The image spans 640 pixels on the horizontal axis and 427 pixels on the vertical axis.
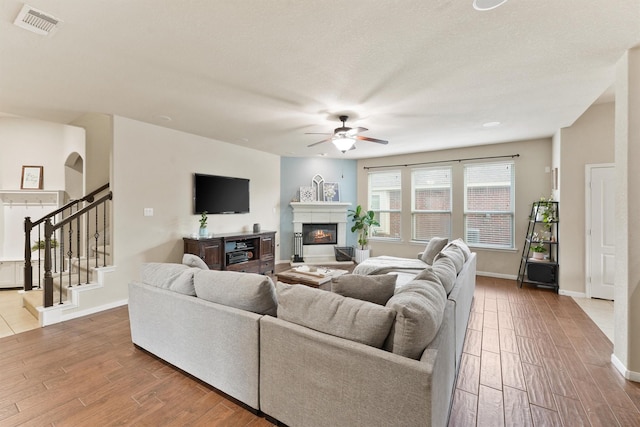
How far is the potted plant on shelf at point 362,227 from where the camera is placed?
6.82 m

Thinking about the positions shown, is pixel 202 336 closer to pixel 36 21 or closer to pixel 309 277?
pixel 309 277

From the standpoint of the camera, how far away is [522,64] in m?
2.53

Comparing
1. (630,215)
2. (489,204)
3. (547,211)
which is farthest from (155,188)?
(547,211)

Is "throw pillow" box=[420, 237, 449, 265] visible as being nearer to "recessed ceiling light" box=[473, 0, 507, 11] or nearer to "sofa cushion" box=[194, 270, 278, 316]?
"sofa cushion" box=[194, 270, 278, 316]

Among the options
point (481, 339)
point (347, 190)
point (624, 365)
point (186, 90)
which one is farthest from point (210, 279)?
point (347, 190)

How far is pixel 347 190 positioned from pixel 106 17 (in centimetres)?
577

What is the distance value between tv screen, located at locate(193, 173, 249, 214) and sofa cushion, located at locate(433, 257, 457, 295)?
4042 millimetres

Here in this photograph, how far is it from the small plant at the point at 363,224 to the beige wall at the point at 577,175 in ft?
11.3

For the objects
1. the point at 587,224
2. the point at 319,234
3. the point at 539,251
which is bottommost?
the point at 539,251

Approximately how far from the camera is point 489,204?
573cm

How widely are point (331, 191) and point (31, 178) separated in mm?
5838

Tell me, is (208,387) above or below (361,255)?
below

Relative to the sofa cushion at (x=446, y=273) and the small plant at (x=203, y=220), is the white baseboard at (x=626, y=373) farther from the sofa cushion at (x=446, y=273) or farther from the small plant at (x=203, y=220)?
the small plant at (x=203, y=220)

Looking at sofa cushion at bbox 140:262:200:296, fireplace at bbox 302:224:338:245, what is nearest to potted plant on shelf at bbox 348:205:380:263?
fireplace at bbox 302:224:338:245
